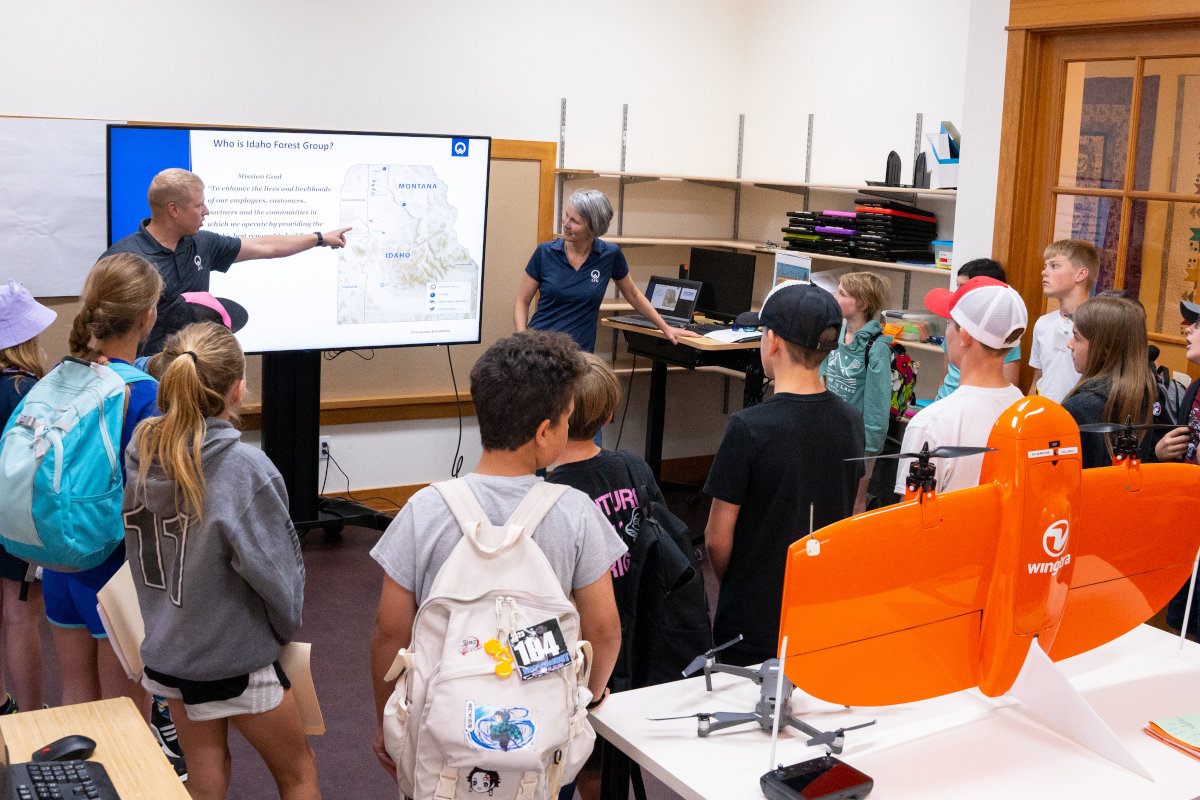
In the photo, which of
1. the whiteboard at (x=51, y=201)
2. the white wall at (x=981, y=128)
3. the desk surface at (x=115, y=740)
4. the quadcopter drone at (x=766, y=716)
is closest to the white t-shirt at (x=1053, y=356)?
the white wall at (x=981, y=128)

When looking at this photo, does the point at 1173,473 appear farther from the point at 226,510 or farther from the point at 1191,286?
the point at 1191,286

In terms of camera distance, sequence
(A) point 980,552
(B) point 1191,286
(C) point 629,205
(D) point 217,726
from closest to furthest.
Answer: (A) point 980,552, (D) point 217,726, (B) point 1191,286, (C) point 629,205

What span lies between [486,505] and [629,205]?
449 cm

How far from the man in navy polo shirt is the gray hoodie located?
4.26ft

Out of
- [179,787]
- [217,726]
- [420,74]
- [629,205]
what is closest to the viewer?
[179,787]

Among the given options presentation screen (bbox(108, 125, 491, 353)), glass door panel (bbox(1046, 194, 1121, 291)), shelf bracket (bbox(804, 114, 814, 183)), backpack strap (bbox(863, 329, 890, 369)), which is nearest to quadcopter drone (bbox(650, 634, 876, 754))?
backpack strap (bbox(863, 329, 890, 369))

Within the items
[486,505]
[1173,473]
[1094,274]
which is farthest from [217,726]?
[1094,274]

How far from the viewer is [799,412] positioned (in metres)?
2.23

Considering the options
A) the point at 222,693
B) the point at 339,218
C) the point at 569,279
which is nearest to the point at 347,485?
the point at 339,218

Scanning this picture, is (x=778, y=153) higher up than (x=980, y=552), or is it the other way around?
(x=778, y=153)

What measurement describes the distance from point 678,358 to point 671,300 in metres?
0.53

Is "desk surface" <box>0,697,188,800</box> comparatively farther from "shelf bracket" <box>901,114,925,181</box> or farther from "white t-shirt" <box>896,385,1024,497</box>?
"shelf bracket" <box>901,114,925,181</box>

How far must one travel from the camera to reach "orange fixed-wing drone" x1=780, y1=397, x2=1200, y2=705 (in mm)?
1639

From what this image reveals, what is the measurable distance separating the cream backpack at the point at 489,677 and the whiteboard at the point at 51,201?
343 centimetres
